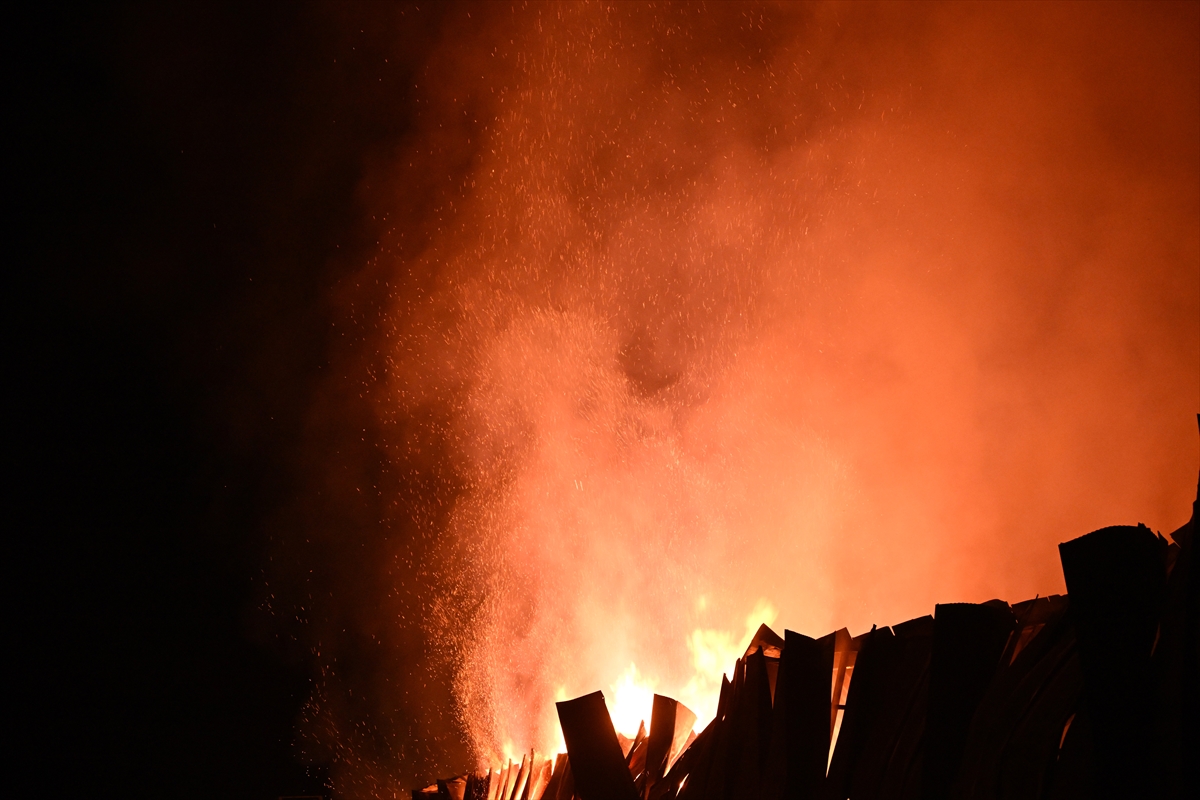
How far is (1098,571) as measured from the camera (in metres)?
0.80

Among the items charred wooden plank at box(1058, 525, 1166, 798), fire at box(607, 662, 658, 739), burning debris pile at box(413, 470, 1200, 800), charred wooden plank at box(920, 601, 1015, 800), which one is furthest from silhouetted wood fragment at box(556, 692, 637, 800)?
fire at box(607, 662, 658, 739)

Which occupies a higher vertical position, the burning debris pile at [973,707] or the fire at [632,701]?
the fire at [632,701]

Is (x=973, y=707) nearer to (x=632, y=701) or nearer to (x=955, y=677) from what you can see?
(x=955, y=677)

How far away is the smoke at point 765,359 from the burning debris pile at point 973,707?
4.10 feet

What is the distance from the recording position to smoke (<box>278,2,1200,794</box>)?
262 cm

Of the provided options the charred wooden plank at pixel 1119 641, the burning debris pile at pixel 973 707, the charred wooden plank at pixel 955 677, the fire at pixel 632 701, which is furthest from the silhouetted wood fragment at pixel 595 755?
the fire at pixel 632 701

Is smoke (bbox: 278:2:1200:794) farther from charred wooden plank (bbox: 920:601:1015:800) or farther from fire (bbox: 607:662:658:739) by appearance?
charred wooden plank (bbox: 920:601:1015:800)

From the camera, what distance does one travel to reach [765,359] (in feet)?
12.1

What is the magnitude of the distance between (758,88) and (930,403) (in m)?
1.64

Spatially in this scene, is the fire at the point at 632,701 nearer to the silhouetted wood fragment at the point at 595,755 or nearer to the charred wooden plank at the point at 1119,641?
the silhouetted wood fragment at the point at 595,755

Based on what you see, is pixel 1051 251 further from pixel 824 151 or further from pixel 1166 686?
pixel 1166 686

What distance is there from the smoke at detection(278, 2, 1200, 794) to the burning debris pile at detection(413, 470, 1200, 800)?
4.10 ft

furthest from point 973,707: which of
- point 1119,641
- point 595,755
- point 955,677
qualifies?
point 595,755

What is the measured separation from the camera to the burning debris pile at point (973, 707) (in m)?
0.77
